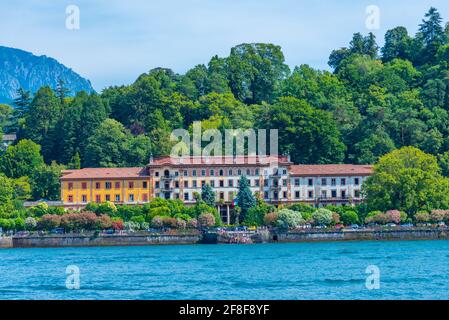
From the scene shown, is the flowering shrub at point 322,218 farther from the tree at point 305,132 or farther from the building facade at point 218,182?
the tree at point 305,132

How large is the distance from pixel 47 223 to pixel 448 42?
55.7 meters

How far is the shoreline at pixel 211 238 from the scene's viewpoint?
7406 centimetres

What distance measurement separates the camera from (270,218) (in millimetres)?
77562

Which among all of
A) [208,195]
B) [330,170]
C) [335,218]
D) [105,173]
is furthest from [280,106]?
[335,218]

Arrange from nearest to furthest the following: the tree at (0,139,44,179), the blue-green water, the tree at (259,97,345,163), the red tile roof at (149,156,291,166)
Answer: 1. the blue-green water
2. the red tile roof at (149,156,291,166)
3. the tree at (259,97,345,163)
4. the tree at (0,139,44,179)

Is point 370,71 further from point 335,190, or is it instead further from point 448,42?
point 335,190

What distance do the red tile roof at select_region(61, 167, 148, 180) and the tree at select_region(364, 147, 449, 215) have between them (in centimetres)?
2049

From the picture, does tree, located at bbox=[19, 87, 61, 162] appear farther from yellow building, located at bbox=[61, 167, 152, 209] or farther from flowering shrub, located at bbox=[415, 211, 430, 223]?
flowering shrub, located at bbox=[415, 211, 430, 223]

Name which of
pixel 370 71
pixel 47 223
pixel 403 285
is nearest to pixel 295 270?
pixel 403 285

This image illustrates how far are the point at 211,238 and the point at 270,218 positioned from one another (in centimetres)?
572

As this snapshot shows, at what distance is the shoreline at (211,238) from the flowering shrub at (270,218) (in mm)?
1990

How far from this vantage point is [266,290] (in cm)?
3691

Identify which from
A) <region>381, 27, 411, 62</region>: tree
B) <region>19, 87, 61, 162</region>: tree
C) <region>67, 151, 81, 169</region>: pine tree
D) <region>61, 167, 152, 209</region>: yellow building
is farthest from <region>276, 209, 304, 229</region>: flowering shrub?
<region>381, 27, 411, 62</region>: tree

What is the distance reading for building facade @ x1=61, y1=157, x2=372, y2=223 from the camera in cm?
8738
